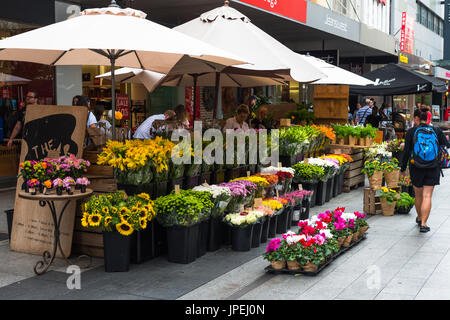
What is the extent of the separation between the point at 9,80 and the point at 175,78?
3.44 meters

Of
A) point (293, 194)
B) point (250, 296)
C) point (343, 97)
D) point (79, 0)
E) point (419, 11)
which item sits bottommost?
point (250, 296)

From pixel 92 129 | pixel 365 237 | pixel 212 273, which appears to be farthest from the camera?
pixel 365 237

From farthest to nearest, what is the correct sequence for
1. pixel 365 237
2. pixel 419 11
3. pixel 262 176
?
1. pixel 419 11
2. pixel 262 176
3. pixel 365 237

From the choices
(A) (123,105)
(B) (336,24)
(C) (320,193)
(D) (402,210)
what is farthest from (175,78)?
(B) (336,24)

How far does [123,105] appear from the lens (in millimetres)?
16031

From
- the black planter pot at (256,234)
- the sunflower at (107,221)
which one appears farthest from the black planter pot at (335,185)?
the sunflower at (107,221)

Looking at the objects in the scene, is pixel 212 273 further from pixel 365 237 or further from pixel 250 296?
pixel 365 237

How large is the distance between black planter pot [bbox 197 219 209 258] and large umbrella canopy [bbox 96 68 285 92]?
13.8 feet

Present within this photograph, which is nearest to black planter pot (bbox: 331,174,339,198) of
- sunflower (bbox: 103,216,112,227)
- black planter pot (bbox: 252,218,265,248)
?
black planter pot (bbox: 252,218,265,248)

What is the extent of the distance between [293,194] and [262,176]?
1.99 ft

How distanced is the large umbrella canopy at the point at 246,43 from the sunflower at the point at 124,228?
3.03 metres

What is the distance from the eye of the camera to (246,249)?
714 centimetres

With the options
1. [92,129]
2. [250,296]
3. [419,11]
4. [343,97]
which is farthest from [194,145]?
[419,11]

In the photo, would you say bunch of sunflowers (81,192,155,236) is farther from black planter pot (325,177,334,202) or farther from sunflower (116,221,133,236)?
black planter pot (325,177,334,202)
